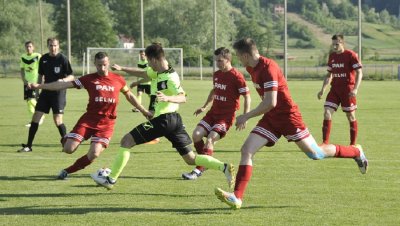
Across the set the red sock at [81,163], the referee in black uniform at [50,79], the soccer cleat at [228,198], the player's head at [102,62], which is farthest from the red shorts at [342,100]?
the soccer cleat at [228,198]

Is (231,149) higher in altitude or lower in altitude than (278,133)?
lower

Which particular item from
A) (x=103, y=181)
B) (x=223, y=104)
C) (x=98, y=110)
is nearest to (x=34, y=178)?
(x=98, y=110)

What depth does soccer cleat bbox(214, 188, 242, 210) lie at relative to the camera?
8.59 metres

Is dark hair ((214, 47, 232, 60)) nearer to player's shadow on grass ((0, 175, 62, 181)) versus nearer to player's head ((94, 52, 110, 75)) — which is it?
player's head ((94, 52, 110, 75))

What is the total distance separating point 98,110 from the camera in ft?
35.9

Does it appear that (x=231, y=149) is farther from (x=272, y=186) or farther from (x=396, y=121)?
(x=396, y=121)

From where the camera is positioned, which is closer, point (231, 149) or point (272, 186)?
point (272, 186)

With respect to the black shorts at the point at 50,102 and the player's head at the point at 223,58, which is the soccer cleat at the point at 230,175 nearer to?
the player's head at the point at 223,58

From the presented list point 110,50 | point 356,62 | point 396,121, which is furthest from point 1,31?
point 356,62

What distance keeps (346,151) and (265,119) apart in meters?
1.31

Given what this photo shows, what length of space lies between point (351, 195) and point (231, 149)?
17.6 feet

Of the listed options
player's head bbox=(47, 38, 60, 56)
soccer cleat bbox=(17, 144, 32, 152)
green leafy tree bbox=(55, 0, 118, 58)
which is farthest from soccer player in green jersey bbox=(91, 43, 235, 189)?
green leafy tree bbox=(55, 0, 118, 58)

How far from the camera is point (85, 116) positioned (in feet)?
36.1

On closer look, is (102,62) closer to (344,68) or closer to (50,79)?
(50,79)
